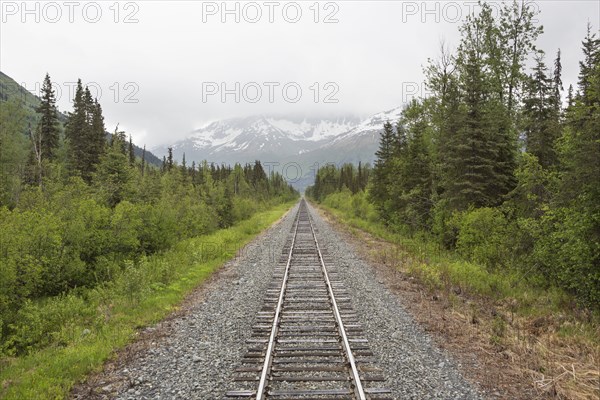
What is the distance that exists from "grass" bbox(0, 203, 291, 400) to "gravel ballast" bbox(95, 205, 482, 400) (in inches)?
23.7

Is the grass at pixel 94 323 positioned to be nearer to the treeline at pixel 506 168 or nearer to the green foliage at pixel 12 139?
the treeline at pixel 506 168

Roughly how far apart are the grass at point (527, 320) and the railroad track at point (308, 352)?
9.14ft

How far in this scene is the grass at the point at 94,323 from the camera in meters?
6.23

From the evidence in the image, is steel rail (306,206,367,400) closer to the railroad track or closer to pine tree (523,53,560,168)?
the railroad track

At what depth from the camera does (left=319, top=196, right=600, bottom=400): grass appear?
6275 mm

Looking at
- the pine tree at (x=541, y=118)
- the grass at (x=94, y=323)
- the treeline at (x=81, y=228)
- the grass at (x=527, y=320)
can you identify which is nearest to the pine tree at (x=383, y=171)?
the pine tree at (x=541, y=118)

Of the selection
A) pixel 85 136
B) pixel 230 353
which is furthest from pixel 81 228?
pixel 85 136

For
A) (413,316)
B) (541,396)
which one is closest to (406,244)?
(413,316)

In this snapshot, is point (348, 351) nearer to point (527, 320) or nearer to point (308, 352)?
point (308, 352)

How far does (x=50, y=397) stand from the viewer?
18.7ft

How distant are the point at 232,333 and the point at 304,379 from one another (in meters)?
2.86

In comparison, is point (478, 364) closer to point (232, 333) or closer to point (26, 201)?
point (232, 333)

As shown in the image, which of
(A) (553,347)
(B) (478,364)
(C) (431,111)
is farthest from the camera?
(C) (431,111)

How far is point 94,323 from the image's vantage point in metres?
9.16
